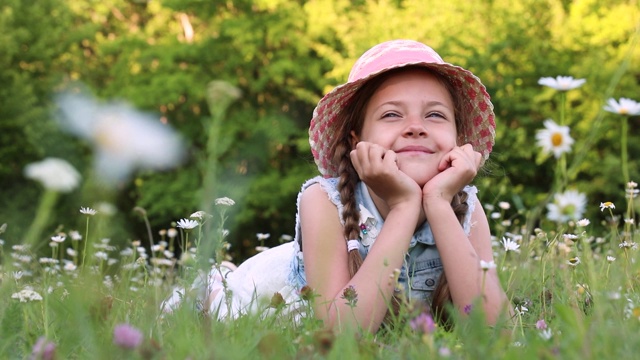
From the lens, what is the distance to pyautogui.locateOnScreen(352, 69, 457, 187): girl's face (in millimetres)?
2639

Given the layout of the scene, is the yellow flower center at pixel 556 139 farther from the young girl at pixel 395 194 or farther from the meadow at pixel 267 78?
the meadow at pixel 267 78

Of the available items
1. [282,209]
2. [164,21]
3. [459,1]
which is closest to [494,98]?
[459,1]

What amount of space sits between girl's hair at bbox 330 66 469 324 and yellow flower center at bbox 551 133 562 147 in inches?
43.6

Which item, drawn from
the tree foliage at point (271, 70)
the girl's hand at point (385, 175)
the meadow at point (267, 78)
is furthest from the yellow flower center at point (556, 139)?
the tree foliage at point (271, 70)

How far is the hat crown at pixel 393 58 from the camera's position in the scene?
9.06 ft

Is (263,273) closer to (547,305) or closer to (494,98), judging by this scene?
(547,305)

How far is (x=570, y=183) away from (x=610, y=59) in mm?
2383

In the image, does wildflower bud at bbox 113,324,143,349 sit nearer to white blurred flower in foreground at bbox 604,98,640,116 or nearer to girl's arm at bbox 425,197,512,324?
white blurred flower in foreground at bbox 604,98,640,116

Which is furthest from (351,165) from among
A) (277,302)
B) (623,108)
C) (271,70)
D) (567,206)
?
(271,70)

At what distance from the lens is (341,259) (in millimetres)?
2584

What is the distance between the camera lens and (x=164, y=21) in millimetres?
21109

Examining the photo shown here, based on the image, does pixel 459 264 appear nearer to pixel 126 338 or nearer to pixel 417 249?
pixel 417 249

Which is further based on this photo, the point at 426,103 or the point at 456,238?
the point at 426,103

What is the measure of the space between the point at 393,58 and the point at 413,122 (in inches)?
11.2
